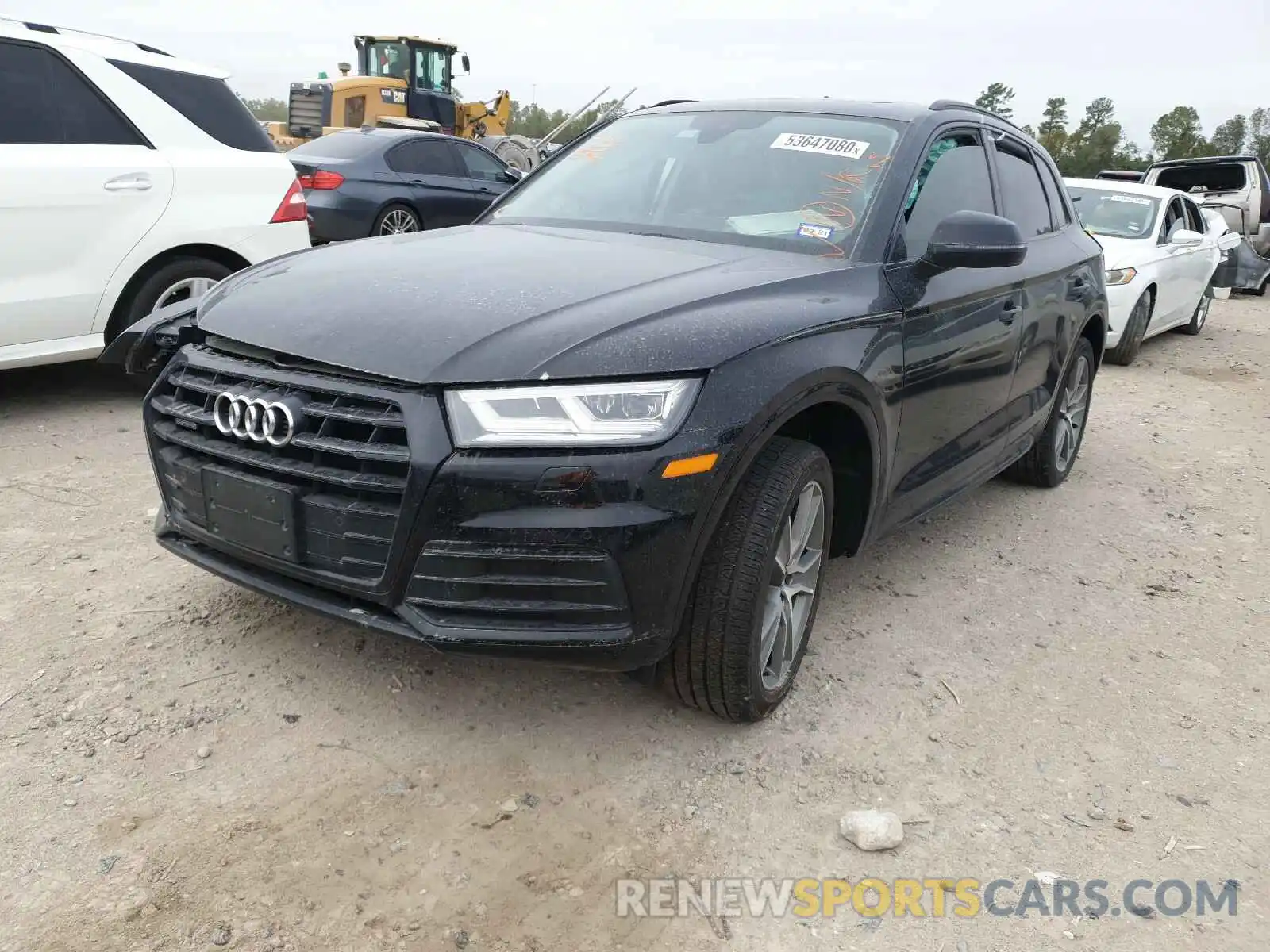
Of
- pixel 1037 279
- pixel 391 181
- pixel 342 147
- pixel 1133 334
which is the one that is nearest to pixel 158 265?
pixel 1037 279

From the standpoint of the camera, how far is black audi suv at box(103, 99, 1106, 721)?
2230mm

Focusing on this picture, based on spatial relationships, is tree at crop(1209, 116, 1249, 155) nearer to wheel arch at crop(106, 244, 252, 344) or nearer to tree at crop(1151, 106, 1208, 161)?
tree at crop(1151, 106, 1208, 161)

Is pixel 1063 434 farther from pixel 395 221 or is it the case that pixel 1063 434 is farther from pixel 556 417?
pixel 395 221

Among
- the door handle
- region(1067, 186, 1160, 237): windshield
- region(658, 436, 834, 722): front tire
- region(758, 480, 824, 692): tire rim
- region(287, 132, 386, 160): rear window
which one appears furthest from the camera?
region(287, 132, 386, 160): rear window

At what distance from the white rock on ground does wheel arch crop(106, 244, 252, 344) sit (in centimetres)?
416

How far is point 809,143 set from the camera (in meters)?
3.45

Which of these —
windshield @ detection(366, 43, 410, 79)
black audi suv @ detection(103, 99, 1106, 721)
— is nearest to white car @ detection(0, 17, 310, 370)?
black audi suv @ detection(103, 99, 1106, 721)

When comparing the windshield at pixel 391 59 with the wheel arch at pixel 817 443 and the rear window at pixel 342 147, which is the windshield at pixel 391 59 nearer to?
the rear window at pixel 342 147

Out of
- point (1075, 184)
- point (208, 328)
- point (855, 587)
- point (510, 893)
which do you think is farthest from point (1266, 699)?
point (1075, 184)

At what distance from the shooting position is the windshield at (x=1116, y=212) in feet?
30.4

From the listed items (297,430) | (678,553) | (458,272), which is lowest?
(678,553)

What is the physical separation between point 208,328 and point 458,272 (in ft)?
2.13

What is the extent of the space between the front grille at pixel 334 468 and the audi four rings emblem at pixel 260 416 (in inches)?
0.7

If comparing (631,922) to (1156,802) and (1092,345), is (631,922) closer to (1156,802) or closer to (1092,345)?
(1156,802)
